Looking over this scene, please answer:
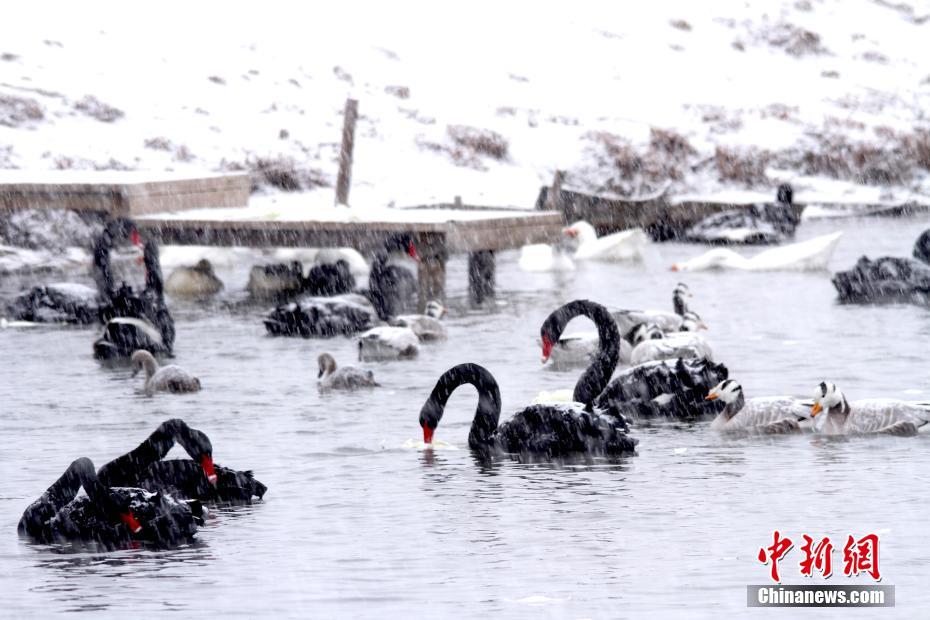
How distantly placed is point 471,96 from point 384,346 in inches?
1439

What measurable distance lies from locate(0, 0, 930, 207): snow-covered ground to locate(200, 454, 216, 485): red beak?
28.9 metres

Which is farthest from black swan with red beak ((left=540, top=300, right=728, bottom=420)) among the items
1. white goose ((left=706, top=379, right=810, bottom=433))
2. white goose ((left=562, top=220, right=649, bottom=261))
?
white goose ((left=562, top=220, right=649, bottom=261))

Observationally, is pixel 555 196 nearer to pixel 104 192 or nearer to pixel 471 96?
pixel 104 192

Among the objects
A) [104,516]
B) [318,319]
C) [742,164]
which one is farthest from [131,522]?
[742,164]

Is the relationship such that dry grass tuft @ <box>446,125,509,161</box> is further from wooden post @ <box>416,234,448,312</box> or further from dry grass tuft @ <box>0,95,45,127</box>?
wooden post @ <box>416,234,448,312</box>

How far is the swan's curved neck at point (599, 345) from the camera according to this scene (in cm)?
1452

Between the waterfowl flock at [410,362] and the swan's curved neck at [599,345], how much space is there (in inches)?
0.4

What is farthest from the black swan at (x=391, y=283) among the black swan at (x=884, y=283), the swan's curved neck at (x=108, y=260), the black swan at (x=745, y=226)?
the black swan at (x=745, y=226)

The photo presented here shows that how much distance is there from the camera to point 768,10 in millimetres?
71750

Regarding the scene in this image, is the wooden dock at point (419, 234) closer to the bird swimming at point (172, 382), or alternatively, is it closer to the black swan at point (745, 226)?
the bird swimming at point (172, 382)

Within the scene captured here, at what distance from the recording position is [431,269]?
Answer: 25328 mm

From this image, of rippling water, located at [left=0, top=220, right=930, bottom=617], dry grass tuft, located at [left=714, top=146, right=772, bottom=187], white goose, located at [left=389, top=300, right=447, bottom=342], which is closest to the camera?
rippling water, located at [left=0, top=220, right=930, bottom=617]

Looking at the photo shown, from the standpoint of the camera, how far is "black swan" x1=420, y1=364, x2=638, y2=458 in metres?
13.3

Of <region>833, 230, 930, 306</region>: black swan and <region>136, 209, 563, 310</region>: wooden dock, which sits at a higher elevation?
<region>136, 209, 563, 310</region>: wooden dock
